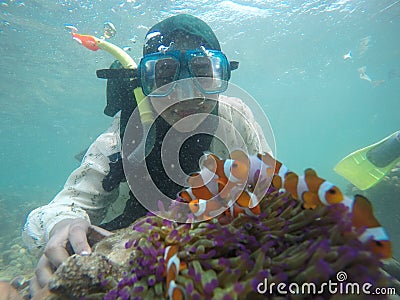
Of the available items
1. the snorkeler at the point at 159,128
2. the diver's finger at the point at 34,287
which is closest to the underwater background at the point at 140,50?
the snorkeler at the point at 159,128

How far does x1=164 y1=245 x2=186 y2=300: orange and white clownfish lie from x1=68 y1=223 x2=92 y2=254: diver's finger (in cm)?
74

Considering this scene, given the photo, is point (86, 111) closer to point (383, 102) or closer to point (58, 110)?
point (58, 110)

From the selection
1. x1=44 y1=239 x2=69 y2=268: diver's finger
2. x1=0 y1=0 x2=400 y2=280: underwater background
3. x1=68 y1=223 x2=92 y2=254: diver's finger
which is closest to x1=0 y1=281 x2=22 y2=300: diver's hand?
x1=44 y1=239 x2=69 y2=268: diver's finger

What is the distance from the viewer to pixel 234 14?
56.9 ft

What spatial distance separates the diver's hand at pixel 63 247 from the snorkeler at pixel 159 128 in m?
0.60

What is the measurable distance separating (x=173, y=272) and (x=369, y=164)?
6.10m

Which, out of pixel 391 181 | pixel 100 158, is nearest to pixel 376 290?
pixel 100 158

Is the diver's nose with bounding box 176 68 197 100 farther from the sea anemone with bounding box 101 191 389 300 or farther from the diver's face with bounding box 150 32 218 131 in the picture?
the sea anemone with bounding box 101 191 389 300

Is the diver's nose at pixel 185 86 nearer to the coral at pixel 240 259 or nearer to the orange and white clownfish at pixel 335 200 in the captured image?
the coral at pixel 240 259

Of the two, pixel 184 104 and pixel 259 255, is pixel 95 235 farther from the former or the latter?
pixel 184 104

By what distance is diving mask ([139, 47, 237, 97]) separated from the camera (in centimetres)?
304

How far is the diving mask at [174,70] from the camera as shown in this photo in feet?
9.98

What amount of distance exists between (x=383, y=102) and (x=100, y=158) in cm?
7095

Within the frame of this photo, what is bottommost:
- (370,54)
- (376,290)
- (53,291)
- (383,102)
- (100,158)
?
(53,291)
